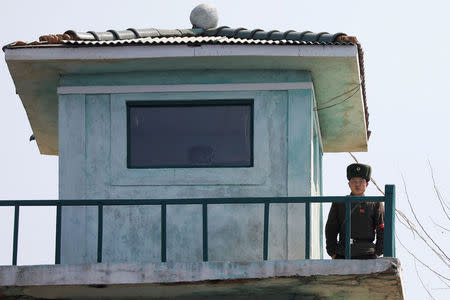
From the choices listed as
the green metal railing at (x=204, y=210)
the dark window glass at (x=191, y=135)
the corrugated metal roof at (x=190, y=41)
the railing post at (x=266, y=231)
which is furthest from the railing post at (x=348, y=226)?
the corrugated metal roof at (x=190, y=41)

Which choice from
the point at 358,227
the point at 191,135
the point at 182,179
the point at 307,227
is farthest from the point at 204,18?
the point at 307,227

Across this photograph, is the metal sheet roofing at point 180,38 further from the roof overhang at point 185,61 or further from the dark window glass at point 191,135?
the dark window glass at point 191,135

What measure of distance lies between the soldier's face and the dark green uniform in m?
0.37

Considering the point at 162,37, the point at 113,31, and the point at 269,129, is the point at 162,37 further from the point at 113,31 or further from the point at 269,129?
the point at 269,129

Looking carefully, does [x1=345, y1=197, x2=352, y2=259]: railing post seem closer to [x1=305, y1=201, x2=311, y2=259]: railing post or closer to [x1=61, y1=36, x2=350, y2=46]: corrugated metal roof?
[x1=305, y1=201, x2=311, y2=259]: railing post

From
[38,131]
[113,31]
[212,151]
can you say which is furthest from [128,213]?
[38,131]

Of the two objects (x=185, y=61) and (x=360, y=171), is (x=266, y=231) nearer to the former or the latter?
(x=360, y=171)

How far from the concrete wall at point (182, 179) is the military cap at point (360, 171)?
516mm

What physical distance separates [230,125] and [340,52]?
66.2 inches

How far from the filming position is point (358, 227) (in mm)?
16594

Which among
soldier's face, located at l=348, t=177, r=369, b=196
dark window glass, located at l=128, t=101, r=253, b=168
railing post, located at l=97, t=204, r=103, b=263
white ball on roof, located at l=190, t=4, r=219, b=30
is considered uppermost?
white ball on roof, located at l=190, t=4, r=219, b=30

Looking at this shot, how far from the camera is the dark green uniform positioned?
1653 cm

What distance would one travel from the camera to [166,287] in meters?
15.5

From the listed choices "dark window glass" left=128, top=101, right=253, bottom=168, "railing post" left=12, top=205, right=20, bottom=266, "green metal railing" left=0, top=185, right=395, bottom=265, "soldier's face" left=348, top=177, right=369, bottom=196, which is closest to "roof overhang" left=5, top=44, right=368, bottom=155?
"dark window glass" left=128, top=101, right=253, bottom=168
